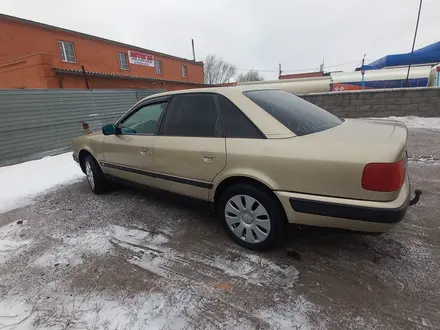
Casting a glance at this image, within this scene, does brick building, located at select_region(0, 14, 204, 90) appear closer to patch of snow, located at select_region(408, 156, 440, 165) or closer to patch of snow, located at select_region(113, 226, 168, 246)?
patch of snow, located at select_region(113, 226, 168, 246)

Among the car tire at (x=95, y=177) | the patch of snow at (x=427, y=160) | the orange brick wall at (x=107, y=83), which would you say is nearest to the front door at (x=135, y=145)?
the car tire at (x=95, y=177)

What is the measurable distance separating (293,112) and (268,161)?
2.21ft

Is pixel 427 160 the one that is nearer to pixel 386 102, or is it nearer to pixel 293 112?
pixel 293 112

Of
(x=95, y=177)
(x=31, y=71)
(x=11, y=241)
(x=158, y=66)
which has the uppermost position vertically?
(x=158, y=66)

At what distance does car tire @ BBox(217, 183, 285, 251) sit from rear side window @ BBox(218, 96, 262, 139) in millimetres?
467

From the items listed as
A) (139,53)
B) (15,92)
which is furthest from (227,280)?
(139,53)

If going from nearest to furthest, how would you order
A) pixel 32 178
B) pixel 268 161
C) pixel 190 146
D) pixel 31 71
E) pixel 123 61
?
pixel 268 161
pixel 190 146
pixel 32 178
pixel 31 71
pixel 123 61

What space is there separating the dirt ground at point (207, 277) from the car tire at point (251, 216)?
144mm

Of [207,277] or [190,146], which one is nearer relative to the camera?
[207,277]

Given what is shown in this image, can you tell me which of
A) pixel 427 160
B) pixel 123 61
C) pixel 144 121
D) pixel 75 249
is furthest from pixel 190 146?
pixel 123 61

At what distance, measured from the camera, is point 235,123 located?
7.75 feet

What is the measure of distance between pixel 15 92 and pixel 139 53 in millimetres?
15446

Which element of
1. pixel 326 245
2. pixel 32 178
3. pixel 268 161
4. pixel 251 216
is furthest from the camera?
pixel 32 178

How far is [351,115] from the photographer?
893cm
